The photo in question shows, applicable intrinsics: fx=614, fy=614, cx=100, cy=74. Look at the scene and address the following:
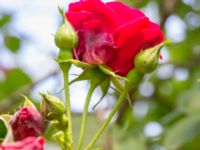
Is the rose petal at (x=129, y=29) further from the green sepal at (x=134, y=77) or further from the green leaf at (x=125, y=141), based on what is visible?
the green leaf at (x=125, y=141)

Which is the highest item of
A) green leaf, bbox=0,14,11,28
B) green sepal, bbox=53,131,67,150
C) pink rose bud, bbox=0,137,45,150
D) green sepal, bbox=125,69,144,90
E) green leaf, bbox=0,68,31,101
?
pink rose bud, bbox=0,137,45,150

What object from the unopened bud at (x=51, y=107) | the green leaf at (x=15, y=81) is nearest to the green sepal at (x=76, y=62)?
the unopened bud at (x=51, y=107)

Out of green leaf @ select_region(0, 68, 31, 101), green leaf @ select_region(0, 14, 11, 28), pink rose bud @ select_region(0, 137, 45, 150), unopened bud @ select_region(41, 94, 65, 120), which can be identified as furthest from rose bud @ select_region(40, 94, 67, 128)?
green leaf @ select_region(0, 14, 11, 28)

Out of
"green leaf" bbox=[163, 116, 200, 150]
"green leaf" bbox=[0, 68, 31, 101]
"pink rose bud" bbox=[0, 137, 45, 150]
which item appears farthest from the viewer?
"green leaf" bbox=[0, 68, 31, 101]

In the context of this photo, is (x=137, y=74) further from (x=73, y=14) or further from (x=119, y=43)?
(x=73, y=14)

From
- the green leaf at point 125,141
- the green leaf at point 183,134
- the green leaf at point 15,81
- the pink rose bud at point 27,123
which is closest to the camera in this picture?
the pink rose bud at point 27,123

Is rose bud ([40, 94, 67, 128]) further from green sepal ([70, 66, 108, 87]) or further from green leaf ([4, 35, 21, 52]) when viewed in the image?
green leaf ([4, 35, 21, 52])

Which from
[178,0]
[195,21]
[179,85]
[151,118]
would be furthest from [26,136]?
[195,21]
